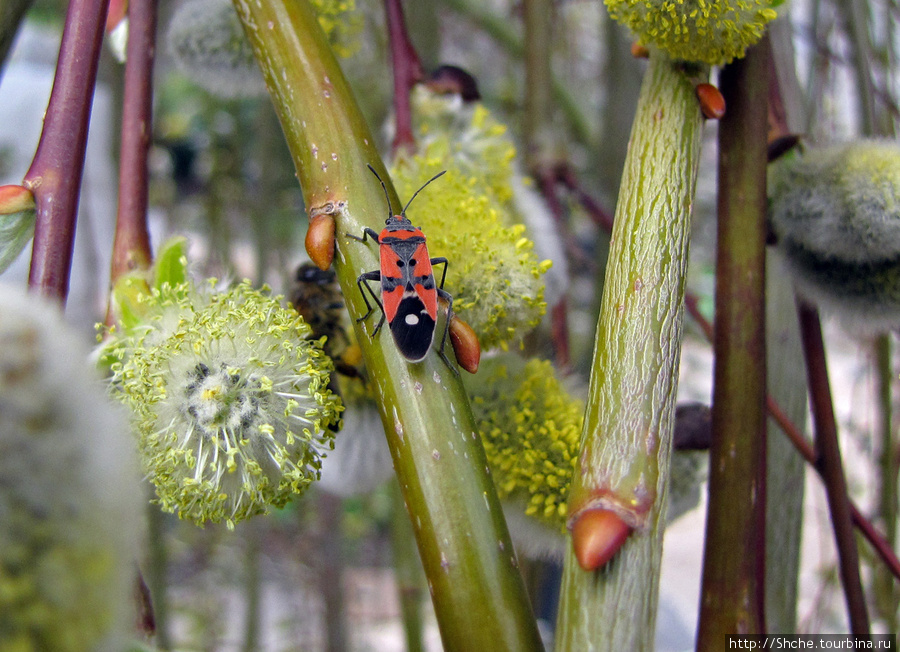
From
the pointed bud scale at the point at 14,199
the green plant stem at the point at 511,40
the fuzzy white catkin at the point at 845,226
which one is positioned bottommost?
the pointed bud scale at the point at 14,199

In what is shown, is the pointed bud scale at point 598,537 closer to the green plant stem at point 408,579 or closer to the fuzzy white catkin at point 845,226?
the fuzzy white catkin at point 845,226

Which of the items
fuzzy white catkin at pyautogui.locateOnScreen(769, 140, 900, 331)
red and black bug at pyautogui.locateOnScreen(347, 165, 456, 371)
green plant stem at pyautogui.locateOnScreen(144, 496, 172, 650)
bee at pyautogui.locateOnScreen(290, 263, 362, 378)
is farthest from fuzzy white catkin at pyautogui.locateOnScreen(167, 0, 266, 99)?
green plant stem at pyautogui.locateOnScreen(144, 496, 172, 650)

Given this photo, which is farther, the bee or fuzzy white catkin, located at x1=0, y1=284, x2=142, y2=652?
the bee

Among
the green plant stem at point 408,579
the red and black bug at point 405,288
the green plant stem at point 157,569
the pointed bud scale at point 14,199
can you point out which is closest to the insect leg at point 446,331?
the red and black bug at point 405,288

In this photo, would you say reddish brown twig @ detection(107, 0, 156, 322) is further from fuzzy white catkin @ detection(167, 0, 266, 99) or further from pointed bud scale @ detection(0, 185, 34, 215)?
fuzzy white catkin @ detection(167, 0, 266, 99)

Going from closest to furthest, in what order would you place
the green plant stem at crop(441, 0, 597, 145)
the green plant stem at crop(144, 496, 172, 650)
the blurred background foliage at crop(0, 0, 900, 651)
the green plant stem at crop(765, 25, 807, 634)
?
the green plant stem at crop(765, 25, 807, 634) → the blurred background foliage at crop(0, 0, 900, 651) → the green plant stem at crop(144, 496, 172, 650) → the green plant stem at crop(441, 0, 597, 145)

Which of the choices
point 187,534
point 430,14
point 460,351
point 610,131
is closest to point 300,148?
→ point 460,351
